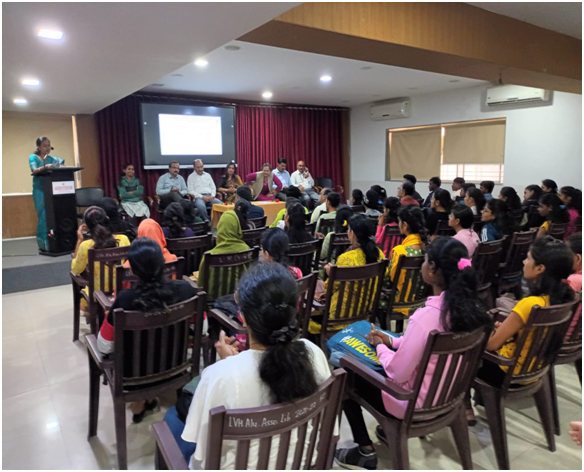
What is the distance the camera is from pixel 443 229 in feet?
12.6

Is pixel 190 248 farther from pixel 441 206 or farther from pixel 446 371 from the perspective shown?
pixel 441 206

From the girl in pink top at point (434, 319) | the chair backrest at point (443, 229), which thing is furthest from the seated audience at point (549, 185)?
the girl in pink top at point (434, 319)

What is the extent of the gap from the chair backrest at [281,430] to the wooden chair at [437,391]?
1.22ft

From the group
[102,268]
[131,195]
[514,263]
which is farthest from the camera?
[131,195]

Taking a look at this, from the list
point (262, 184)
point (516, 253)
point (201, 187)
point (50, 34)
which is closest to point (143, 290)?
point (50, 34)

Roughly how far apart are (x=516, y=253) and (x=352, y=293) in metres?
1.80

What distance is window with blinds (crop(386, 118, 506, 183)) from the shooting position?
755 centimetres

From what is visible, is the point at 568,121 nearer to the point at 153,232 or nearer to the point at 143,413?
the point at 153,232

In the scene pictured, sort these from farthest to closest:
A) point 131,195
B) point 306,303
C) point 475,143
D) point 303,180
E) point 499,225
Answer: point 303,180 → point 475,143 → point 131,195 → point 499,225 → point 306,303

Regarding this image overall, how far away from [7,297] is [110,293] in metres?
2.28

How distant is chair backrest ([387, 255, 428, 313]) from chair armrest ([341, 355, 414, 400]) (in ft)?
3.05

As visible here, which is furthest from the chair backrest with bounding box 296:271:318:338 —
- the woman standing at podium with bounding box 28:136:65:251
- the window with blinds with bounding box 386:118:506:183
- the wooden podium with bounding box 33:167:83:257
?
the window with blinds with bounding box 386:118:506:183

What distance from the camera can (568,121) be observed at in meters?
6.49

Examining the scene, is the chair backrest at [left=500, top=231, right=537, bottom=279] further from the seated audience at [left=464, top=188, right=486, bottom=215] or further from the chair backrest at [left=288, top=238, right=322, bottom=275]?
the chair backrest at [left=288, top=238, right=322, bottom=275]
